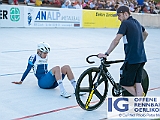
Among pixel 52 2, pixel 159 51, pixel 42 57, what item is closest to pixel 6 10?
pixel 52 2

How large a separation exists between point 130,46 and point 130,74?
1.42ft

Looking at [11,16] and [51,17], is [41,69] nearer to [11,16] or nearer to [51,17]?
[11,16]

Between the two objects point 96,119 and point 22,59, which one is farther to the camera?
point 22,59

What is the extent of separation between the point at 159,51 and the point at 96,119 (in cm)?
923

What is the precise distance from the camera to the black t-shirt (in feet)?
16.2

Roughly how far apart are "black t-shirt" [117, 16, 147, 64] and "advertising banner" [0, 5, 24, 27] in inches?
503

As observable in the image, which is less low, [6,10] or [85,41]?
[6,10]

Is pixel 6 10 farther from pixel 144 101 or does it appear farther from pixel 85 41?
pixel 144 101

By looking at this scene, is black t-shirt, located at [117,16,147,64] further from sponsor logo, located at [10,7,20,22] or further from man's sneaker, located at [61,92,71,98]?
sponsor logo, located at [10,7,20,22]

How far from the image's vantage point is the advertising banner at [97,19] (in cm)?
2103

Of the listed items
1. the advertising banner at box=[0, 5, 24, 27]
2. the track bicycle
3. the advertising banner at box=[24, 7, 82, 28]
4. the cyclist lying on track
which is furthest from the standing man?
the advertising banner at box=[24, 7, 82, 28]

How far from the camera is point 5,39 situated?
13.3 m

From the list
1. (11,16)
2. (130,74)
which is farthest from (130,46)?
(11,16)

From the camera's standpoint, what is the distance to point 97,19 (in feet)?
71.4
